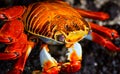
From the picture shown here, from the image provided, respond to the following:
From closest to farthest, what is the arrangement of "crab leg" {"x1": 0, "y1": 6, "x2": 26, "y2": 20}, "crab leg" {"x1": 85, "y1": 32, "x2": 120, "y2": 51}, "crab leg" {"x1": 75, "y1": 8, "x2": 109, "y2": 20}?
1. "crab leg" {"x1": 0, "y1": 6, "x2": 26, "y2": 20}
2. "crab leg" {"x1": 85, "y1": 32, "x2": 120, "y2": 51}
3. "crab leg" {"x1": 75, "y1": 8, "x2": 109, "y2": 20}

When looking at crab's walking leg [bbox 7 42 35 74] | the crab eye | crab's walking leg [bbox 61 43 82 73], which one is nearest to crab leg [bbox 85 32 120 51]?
crab's walking leg [bbox 61 43 82 73]

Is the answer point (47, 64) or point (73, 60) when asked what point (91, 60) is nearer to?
point (73, 60)

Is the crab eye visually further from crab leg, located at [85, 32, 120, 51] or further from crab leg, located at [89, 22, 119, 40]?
crab leg, located at [89, 22, 119, 40]

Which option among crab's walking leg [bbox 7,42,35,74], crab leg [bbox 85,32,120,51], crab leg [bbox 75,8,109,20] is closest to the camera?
crab's walking leg [bbox 7,42,35,74]

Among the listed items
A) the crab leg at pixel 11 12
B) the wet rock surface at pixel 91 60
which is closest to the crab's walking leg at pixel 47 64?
the wet rock surface at pixel 91 60

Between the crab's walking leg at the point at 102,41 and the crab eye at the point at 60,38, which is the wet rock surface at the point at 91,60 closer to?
the crab's walking leg at the point at 102,41

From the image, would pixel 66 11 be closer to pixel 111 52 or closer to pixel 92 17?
pixel 92 17
